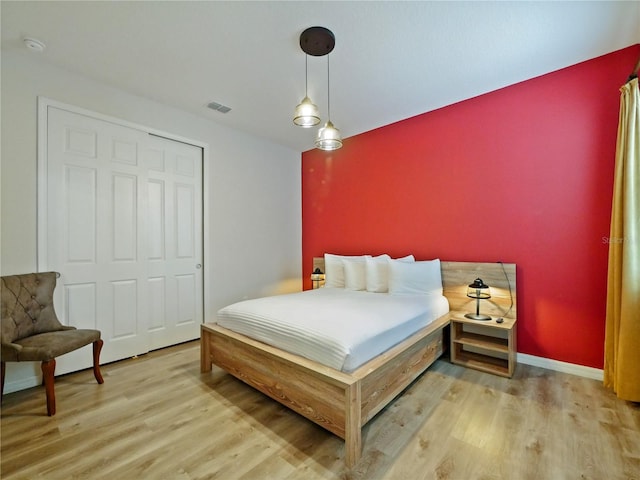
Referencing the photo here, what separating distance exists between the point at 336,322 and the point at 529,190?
228 centimetres

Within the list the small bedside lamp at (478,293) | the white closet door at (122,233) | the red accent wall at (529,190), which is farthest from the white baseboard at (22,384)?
the small bedside lamp at (478,293)

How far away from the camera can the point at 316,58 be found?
7.95 ft

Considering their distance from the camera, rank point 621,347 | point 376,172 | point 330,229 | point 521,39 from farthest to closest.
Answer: point 330,229 → point 376,172 → point 521,39 → point 621,347

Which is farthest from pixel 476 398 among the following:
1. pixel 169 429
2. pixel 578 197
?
pixel 169 429

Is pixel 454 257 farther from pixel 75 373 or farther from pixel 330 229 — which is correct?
pixel 75 373

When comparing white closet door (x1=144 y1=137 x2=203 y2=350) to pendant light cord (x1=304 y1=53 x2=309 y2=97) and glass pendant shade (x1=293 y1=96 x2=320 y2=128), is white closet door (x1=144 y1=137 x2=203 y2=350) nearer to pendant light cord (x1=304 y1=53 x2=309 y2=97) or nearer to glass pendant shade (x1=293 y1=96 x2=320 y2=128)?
pendant light cord (x1=304 y1=53 x2=309 y2=97)

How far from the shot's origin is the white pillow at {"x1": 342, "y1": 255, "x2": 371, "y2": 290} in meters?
→ 3.44

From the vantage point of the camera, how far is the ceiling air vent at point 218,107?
3199mm

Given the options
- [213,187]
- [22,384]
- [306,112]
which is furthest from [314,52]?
[22,384]

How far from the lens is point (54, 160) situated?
2.52 meters

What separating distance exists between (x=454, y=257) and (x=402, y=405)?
1.75m

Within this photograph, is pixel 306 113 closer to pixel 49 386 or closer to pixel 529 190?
pixel 529 190

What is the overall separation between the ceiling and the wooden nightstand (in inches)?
90.2

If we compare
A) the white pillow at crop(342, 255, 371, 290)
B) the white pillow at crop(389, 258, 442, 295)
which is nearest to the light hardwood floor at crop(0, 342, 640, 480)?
the white pillow at crop(389, 258, 442, 295)
